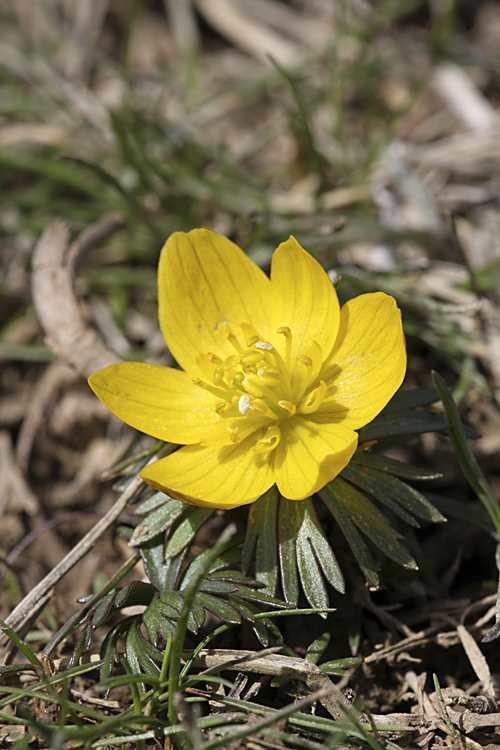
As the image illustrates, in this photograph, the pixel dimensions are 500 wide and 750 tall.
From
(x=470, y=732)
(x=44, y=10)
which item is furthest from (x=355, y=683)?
(x=44, y=10)

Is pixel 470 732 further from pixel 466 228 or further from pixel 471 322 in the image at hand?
pixel 466 228

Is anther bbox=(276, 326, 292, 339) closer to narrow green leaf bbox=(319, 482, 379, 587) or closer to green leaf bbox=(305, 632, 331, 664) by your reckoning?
narrow green leaf bbox=(319, 482, 379, 587)

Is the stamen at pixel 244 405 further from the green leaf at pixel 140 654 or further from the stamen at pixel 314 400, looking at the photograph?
the green leaf at pixel 140 654

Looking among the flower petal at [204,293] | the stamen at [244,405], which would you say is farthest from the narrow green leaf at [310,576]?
the flower petal at [204,293]

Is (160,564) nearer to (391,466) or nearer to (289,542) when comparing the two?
(289,542)

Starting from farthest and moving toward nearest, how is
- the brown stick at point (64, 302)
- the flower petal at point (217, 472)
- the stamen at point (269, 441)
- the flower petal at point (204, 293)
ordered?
the brown stick at point (64, 302) < the flower petal at point (204, 293) < the stamen at point (269, 441) < the flower petal at point (217, 472)

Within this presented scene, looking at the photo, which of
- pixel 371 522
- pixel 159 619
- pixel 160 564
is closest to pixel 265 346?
pixel 371 522
